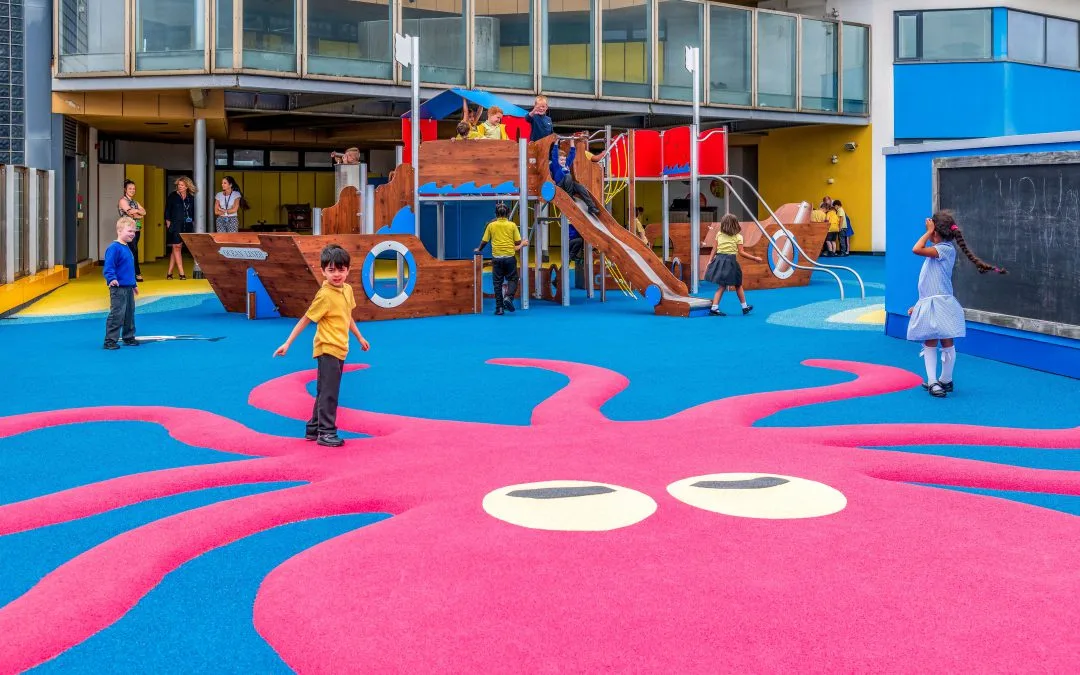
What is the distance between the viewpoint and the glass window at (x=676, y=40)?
2734 cm

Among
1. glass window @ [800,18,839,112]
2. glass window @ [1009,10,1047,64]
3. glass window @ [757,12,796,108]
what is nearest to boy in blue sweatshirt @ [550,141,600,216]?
glass window @ [757,12,796,108]

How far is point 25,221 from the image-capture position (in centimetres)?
1970

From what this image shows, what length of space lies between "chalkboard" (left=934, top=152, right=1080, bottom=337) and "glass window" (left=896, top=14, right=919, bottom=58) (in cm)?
2310

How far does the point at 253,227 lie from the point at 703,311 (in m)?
23.0

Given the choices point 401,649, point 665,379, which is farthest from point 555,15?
point 401,649

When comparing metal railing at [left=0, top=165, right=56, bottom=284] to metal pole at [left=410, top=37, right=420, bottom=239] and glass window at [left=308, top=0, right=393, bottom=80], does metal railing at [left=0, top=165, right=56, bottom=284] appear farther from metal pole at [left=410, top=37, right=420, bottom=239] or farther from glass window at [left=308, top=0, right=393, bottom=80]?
metal pole at [left=410, top=37, right=420, bottom=239]

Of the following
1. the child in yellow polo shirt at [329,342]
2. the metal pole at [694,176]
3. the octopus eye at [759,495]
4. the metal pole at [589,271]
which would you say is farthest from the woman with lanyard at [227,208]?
the octopus eye at [759,495]

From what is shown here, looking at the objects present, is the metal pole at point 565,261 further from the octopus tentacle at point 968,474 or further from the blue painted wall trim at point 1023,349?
the octopus tentacle at point 968,474

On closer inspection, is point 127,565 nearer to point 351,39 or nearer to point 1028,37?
point 351,39

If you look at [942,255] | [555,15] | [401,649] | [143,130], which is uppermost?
[555,15]

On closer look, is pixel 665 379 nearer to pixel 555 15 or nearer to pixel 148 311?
pixel 148 311

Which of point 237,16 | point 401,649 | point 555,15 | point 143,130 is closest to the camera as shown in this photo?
point 401,649

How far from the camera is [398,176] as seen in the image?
17625 mm

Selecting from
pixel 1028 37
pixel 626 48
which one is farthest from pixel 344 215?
pixel 1028 37
